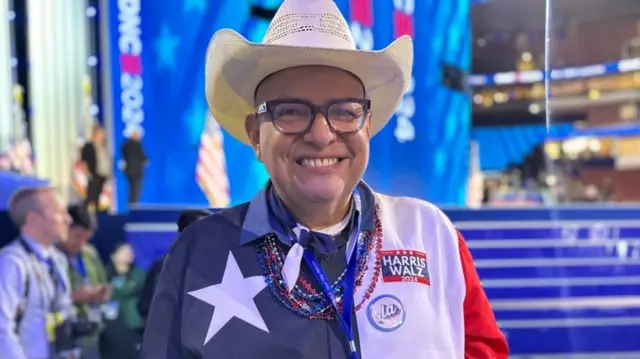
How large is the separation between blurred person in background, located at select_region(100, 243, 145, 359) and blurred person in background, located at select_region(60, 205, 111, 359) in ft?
0.33

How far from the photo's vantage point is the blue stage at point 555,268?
4.82m

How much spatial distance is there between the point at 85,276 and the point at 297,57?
3.73m

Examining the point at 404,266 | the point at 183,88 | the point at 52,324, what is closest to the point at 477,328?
the point at 404,266

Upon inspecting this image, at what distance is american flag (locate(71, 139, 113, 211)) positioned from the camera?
7.92m

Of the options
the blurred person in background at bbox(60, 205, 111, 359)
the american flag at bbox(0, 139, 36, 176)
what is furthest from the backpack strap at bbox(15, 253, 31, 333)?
the american flag at bbox(0, 139, 36, 176)

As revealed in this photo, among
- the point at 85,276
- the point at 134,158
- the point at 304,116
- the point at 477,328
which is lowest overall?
the point at 85,276

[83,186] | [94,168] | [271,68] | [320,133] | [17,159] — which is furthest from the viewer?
[83,186]

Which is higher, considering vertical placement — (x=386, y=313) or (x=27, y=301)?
Answer: (x=386, y=313)

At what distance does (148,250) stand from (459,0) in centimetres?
470

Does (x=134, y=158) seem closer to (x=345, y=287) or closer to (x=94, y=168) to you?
(x=94, y=168)

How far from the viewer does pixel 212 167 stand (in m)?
6.36

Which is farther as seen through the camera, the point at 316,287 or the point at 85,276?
the point at 85,276

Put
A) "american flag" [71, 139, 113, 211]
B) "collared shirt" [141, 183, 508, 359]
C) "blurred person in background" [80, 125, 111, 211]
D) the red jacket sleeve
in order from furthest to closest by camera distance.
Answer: "american flag" [71, 139, 113, 211] < "blurred person in background" [80, 125, 111, 211] < the red jacket sleeve < "collared shirt" [141, 183, 508, 359]

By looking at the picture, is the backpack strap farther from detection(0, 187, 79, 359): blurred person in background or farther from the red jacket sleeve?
the red jacket sleeve
